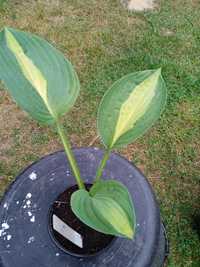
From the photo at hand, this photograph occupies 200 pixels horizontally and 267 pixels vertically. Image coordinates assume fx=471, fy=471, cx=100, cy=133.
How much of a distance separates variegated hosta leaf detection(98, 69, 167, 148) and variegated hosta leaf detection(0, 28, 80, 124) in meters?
0.10

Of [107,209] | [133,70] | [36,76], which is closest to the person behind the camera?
[107,209]

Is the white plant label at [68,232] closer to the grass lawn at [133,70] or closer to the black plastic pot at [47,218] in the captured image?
the black plastic pot at [47,218]

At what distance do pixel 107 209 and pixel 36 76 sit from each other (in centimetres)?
34

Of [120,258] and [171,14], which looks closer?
[120,258]

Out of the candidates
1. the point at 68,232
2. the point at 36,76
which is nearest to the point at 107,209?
the point at 68,232

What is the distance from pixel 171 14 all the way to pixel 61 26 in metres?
0.57

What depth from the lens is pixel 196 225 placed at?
171 cm

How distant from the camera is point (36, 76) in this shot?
41.5 inches

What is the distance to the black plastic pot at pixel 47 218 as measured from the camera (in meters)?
1.19

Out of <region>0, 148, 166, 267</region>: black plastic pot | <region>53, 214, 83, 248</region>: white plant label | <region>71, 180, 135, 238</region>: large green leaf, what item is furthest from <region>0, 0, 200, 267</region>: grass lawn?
<region>71, 180, 135, 238</region>: large green leaf

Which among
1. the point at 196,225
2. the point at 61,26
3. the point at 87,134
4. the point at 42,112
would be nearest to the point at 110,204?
the point at 42,112

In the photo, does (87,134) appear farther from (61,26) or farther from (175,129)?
(61,26)

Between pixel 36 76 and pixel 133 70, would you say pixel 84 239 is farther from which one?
pixel 133 70

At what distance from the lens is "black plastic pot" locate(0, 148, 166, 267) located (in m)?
1.19
